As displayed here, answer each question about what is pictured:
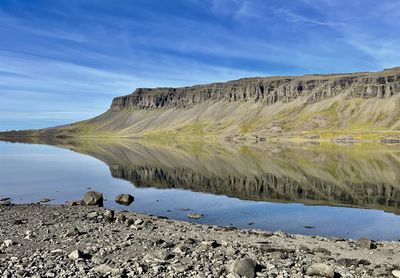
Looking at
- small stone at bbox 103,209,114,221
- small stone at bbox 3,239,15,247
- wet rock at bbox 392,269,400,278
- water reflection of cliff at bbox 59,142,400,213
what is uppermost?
water reflection of cliff at bbox 59,142,400,213

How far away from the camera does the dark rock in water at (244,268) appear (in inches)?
918

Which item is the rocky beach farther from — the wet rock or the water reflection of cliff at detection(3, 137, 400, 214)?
the water reflection of cliff at detection(3, 137, 400, 214)

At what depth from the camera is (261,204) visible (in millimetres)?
58062

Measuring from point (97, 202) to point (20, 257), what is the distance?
2953 cm

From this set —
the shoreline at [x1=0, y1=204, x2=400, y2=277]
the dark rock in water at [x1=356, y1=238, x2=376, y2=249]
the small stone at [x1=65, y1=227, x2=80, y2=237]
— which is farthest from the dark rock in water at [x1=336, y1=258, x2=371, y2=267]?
the small stone at [x1=65, y1=227, x2=80, y2=237]

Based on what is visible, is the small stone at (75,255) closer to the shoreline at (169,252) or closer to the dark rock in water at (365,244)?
the shoreline at (169,252)

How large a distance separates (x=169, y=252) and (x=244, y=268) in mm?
6094

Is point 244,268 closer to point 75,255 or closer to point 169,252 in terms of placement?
point 169,252

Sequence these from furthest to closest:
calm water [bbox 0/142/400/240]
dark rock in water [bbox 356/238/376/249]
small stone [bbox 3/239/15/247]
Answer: calm water [bbox 0/142/400/240]
dark rock in water [bbox 356/238/376/249]
small stone [bbox 3/239/15/247]

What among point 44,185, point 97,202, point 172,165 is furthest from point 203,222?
point 172,165

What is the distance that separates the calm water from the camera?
A: 46.9 m

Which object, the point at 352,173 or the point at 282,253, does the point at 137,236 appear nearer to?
the point at 282,253


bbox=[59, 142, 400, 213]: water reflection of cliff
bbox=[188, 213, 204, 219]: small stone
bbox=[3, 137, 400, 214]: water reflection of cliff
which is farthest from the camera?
bbox=[59, 142, 400, 213]: water reflection of cliff

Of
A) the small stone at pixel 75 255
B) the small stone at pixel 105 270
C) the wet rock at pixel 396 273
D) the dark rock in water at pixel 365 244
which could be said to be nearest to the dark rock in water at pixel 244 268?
the small stone at pixel 105 270
